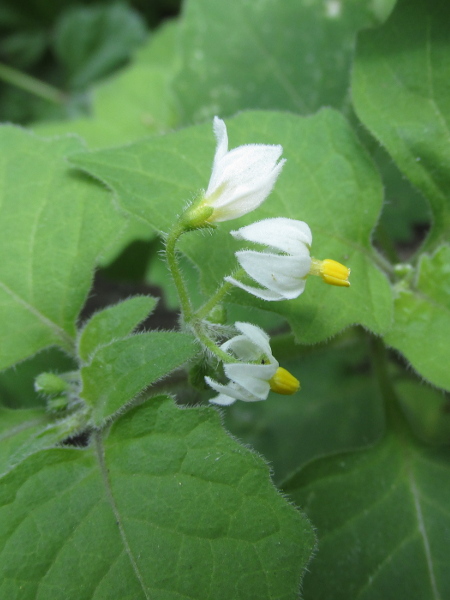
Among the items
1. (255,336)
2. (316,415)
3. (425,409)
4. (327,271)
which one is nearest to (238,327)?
(255,336)

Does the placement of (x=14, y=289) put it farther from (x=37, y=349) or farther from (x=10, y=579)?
(x=10, y=579)

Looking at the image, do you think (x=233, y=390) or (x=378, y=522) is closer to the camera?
(x=233, y=390)

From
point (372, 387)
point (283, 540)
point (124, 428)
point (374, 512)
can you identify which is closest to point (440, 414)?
point (372, 387)

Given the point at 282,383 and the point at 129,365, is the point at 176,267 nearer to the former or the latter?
the point at 129,365

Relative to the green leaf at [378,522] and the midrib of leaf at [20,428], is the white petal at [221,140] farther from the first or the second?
the green leaf at [378,522]

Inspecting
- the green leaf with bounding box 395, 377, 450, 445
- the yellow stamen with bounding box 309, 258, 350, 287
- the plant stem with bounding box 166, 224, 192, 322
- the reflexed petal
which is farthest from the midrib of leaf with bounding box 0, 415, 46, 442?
the green leaf with bounding box 395, 377, 450, 445

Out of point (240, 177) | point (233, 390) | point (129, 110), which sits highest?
point (240, 177)

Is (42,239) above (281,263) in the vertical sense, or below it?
below
